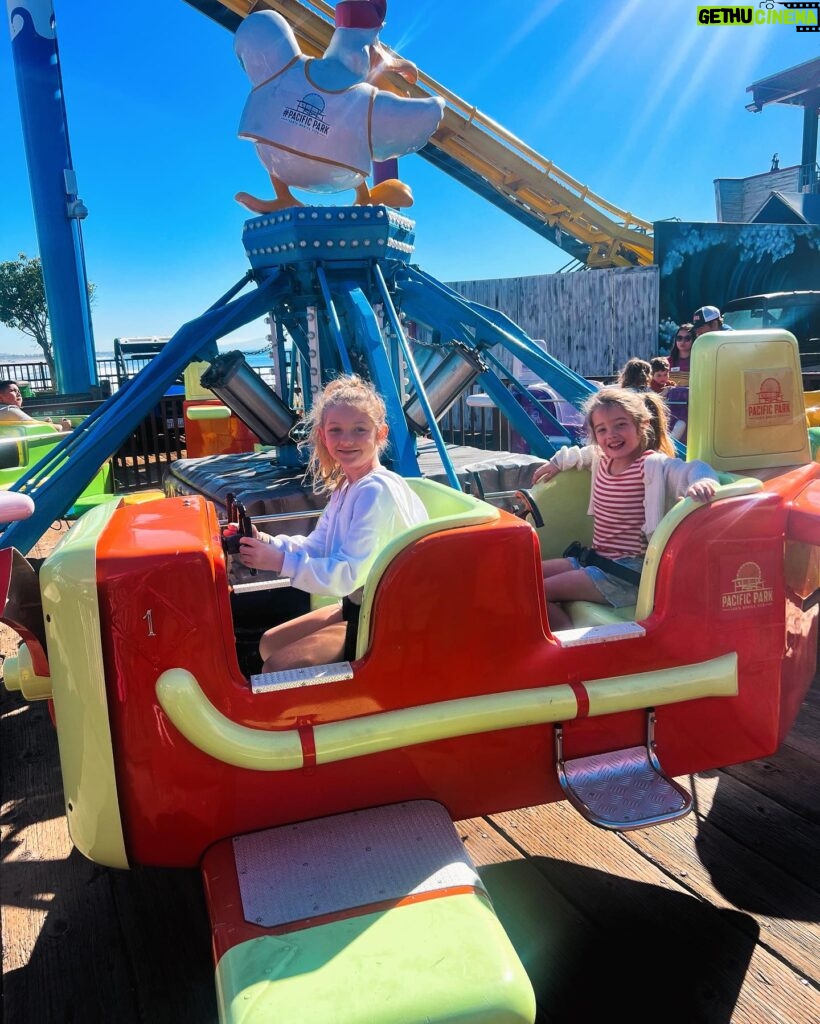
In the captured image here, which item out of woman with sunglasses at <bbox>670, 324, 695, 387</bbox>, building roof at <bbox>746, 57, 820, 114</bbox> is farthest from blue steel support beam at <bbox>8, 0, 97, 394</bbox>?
building roof at <bbox>746, 57, 820, 114</bbox>

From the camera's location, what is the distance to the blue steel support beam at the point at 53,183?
9.25 metres

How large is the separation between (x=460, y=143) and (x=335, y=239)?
11.6 metres

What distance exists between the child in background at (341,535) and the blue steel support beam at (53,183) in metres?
9.57

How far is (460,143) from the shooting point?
14.3m

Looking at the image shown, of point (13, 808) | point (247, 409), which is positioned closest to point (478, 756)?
point (13, 808)

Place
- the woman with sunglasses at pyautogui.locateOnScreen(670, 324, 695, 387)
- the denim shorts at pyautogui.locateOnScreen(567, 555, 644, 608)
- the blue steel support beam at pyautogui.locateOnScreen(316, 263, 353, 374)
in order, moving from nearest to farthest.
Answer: the denim shorts at pyautogui.locateOnScreen(567, 555, 644, 608), the blue steel support beam at pyautogui.locateOnScreen(316, 263, 353, 374), the woman with sunglasses at pyautogui.locateOnScreen(670, 324, 695, 387)

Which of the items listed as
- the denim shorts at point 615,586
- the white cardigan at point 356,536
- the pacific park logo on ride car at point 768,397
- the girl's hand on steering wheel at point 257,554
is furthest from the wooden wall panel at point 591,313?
the girl's hand on steering wheel at point 257,554

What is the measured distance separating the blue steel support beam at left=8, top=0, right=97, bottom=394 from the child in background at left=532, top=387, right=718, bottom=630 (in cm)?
955

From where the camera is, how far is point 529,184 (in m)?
15.0

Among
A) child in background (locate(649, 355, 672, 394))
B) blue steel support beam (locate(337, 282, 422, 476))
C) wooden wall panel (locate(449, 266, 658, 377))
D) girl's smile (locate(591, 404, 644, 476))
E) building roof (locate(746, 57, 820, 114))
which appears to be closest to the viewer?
girl's smile (locate(591, 404, 644, 476))

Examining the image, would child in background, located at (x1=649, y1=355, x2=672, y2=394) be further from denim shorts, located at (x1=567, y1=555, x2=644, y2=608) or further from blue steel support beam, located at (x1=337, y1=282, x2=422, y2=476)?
denim shorts, located at (x1=567, y1=555, x2=644, y2=608)

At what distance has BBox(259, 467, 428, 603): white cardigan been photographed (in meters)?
1.76

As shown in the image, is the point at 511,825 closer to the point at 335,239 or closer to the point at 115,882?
the point at 115,882

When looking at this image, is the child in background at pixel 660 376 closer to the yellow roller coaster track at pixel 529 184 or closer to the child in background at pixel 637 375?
the child in background at pixel 637 375
